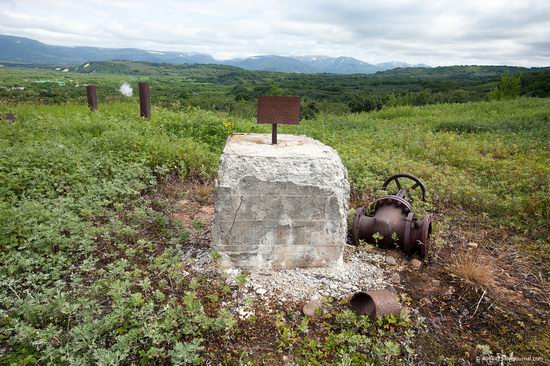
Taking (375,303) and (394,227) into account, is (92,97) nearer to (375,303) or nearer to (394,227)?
(394,227)

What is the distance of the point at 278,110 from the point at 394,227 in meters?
2.00

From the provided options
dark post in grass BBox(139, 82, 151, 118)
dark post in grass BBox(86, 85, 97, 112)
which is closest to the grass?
dark post in grass BBox(139, 82, 151, 118)

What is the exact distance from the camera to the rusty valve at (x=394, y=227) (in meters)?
4.40

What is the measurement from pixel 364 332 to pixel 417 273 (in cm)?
135

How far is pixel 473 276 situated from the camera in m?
3.96

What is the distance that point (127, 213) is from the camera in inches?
197

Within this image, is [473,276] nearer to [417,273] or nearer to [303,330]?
[417,273]

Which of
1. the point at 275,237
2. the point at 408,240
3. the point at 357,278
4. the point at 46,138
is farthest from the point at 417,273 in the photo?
the point at 46,138

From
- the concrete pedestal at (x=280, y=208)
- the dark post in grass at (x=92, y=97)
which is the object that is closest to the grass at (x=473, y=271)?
the concrete pedestal at (x=280, y=208)

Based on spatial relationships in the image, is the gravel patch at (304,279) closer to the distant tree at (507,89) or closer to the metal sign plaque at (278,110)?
the metal sign plaque at (278,110)

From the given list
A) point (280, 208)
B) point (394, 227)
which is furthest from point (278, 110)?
point (394, 227)

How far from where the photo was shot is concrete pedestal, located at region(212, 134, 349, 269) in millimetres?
3770

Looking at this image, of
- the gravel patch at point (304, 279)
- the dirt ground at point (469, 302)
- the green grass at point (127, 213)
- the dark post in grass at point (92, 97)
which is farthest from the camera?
the dark post in grass at point (92, 97)

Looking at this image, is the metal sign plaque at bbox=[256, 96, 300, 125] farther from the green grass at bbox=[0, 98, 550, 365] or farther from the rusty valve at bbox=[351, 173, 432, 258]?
the green grass at bbox=[0, 98, 550, 365]
